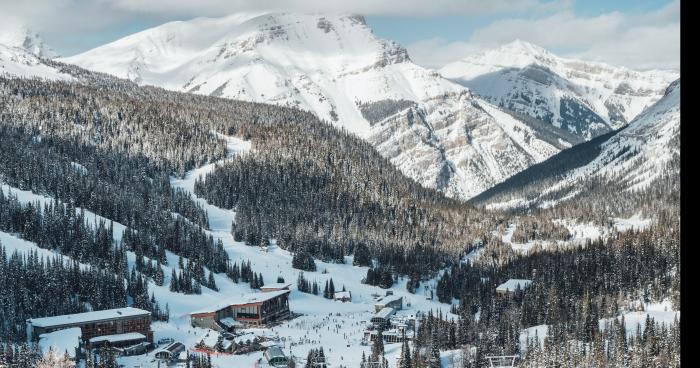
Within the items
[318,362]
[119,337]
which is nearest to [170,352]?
[119,337]

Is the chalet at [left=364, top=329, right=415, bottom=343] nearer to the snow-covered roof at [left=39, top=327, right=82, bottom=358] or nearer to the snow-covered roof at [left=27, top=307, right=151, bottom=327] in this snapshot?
the snow-covered roof at [left=27, top=307, right=151, bottom=327]

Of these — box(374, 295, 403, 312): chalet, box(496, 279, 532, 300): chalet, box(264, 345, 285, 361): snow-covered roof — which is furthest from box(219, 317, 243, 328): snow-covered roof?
box(496, 279, 532, 300): chalet

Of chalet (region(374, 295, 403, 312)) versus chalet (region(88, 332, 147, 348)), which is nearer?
chalet (region(88, 332, 147, 348))

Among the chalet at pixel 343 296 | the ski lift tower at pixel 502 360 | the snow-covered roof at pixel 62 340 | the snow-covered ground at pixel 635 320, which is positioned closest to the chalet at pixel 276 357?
the snow-covered roof at pixel 62 340

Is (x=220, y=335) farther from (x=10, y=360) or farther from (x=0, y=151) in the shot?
(x=0, y=151)

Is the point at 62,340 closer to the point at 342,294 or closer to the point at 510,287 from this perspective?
→ the point at 342,294

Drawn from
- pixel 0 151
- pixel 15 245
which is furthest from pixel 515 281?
pixel 0 151
